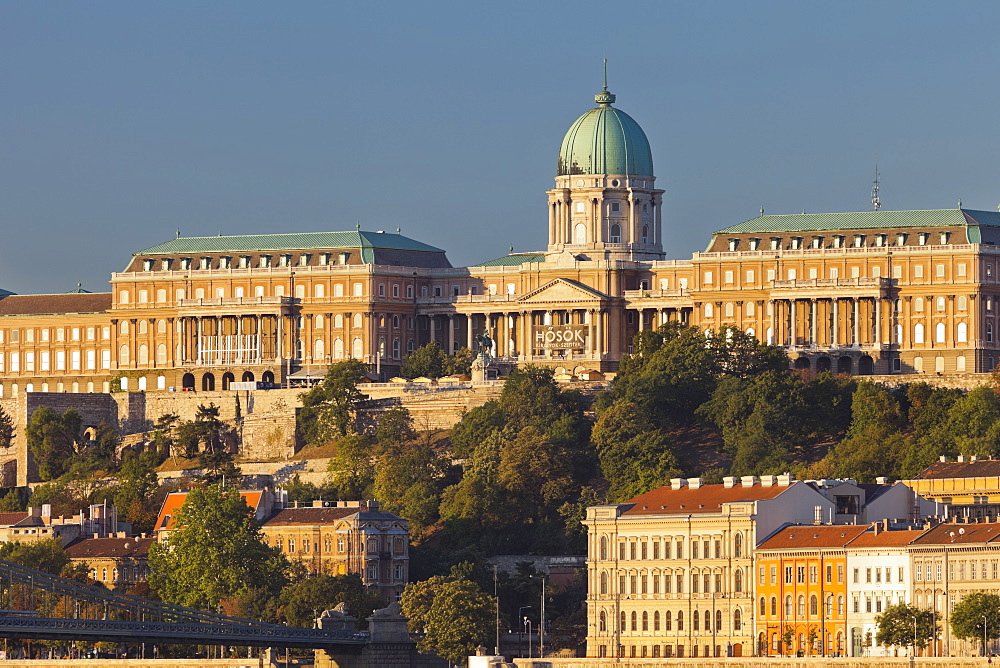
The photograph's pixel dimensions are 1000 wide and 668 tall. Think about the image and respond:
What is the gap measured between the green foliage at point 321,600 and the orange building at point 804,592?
1823 cm

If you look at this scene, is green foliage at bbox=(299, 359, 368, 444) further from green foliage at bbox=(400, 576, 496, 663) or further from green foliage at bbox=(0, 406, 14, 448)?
green foliage at bbox=(400, 576, 496, 663)

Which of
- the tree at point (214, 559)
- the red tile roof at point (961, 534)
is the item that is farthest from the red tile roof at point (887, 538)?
the tree at point (214, 559)

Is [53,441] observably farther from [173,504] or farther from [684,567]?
[684,567]

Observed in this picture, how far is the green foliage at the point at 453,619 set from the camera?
134625 millimetres

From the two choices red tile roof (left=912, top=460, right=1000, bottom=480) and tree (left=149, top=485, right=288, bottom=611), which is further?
tree (left=149, top=485, right=288, bottom=611)

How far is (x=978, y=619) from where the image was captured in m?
121

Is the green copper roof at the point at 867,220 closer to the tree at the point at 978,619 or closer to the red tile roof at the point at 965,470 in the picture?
the red tile roof at the point at 965,470

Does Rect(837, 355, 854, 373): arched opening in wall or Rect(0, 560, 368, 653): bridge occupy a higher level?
Rect(837, 355, 854, 373): arched opening in wall

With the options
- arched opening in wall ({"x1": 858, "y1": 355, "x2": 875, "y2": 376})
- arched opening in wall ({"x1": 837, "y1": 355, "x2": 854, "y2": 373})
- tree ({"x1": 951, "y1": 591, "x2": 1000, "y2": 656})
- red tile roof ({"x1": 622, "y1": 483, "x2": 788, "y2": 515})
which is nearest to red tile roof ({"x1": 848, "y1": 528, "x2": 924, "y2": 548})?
red tile roof ({"x1": 622, "y1": 483, "x2": 788, "y2": 515})

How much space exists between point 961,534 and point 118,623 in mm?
31329

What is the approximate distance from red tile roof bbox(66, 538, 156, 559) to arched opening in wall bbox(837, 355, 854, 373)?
4210 cm

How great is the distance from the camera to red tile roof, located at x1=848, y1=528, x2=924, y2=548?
130 meters

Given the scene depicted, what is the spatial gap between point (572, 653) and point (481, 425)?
3665 centimetres

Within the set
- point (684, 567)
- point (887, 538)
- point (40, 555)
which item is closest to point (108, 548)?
point (40, 555)
